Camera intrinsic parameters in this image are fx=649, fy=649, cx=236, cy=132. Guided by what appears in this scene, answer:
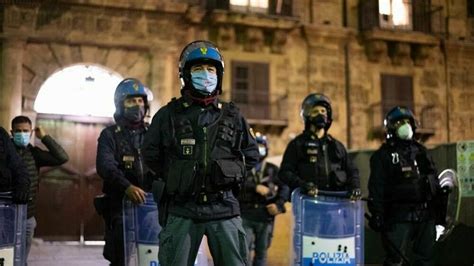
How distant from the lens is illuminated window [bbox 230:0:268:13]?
17.1 metres

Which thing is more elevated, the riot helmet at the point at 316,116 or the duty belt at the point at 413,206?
the riot helmet at the point at 316,116

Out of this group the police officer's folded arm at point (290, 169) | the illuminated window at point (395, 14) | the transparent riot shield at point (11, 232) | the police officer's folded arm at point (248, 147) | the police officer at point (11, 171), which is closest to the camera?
the police officer's folded arm at point (248, 147)

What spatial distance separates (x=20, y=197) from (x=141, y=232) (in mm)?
1122

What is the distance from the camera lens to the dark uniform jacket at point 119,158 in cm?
544

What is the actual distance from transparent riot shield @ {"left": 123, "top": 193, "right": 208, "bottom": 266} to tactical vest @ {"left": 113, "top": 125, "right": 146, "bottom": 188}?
327mm

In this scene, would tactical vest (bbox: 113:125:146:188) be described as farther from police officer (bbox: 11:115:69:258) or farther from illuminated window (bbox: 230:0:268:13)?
illuminated window (bbox: 230:0:268:13)

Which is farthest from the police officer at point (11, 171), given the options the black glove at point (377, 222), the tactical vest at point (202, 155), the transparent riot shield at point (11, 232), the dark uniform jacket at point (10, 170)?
the black glove at point (377, 222)

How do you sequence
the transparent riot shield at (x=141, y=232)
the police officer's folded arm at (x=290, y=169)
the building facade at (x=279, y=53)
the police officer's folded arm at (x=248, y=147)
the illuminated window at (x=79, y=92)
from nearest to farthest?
the police officer's folded arm at (x=248, y=147) → the transparent riot shield at (x=141, y=232) → the police officer's folded arm at (x=290, y=169) → the building facade at (x=279, y=53) → the illuminated window at (x=79, y=92)

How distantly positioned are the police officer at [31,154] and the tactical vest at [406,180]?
11.5ft

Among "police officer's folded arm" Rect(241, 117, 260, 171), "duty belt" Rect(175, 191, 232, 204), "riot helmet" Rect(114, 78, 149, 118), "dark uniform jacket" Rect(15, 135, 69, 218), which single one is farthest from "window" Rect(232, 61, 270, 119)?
"duty belt" Rect(175, 191, 232, 204)

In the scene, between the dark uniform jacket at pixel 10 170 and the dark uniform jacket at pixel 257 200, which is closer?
the dark uniform jacket at pixel 10 170

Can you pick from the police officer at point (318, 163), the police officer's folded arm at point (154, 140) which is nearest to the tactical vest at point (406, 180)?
the police officer at point (318, 163)

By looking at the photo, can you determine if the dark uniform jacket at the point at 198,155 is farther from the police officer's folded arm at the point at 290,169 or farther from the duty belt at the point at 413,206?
the duty belt at the point at 413,206

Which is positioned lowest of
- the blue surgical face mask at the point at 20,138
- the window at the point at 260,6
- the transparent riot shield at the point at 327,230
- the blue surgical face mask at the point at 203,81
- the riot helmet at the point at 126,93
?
the transparent riot shield at the point at 327,230
